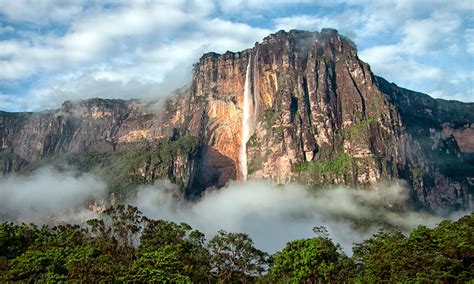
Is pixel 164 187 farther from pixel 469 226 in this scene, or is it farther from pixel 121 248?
pixel 469 226

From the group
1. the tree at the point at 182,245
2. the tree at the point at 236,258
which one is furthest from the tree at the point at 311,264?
the tree at the point at 182,245

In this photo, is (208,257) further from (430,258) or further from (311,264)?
(430,258)

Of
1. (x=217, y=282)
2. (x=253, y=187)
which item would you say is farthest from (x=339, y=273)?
(x=253, y=187)

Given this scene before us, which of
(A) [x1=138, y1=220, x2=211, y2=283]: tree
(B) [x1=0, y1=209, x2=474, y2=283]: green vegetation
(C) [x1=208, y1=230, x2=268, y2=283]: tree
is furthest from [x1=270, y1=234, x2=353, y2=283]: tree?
(A) [x1=138, y1=220, x2=211, y2=283]: tree

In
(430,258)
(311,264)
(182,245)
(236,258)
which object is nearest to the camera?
(430,258)

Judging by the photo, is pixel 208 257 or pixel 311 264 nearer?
pixel 311 264

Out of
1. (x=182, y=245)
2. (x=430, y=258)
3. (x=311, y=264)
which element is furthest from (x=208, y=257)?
(x=430, y=258)

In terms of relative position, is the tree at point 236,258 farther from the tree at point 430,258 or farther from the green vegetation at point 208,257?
the tree at point 430,258
